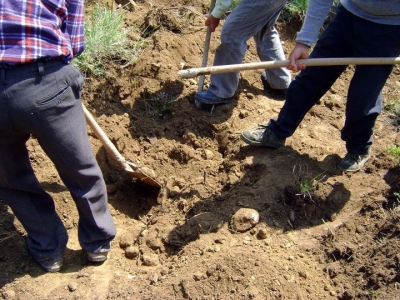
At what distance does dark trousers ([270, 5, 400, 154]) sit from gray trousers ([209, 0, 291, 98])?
25.3 inches

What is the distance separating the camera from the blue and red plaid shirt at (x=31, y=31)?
6.73 feet

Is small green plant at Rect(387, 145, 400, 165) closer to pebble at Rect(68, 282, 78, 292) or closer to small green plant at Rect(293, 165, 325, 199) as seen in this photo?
small green plant at Rect(293, 165, 325, 199)

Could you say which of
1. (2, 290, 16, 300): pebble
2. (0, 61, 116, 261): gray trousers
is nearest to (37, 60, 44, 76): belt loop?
(0, 61, 116, 261): gray trousers

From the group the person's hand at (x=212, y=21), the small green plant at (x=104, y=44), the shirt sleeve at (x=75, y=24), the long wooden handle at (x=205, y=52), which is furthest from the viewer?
the small green plant at (x=104, y=44)

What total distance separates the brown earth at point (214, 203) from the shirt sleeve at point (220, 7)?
0.77 metres

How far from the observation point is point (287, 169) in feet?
11.2

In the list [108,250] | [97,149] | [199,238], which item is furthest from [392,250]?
[97,149]

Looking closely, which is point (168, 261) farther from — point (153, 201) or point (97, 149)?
point (97, 149)

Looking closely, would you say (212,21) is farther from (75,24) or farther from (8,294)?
(8,294)

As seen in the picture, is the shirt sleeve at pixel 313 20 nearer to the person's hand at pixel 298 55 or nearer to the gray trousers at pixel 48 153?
the person's hand at pixel 298 55

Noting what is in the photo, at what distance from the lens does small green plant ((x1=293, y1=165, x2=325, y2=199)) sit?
3180mm

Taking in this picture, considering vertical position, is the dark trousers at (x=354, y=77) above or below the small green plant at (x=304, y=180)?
above

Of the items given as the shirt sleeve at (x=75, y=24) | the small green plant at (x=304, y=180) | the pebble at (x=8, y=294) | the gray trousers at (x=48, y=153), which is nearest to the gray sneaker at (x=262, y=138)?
the small green plant at (x=304, y=180)

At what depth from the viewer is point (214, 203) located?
3348mm
